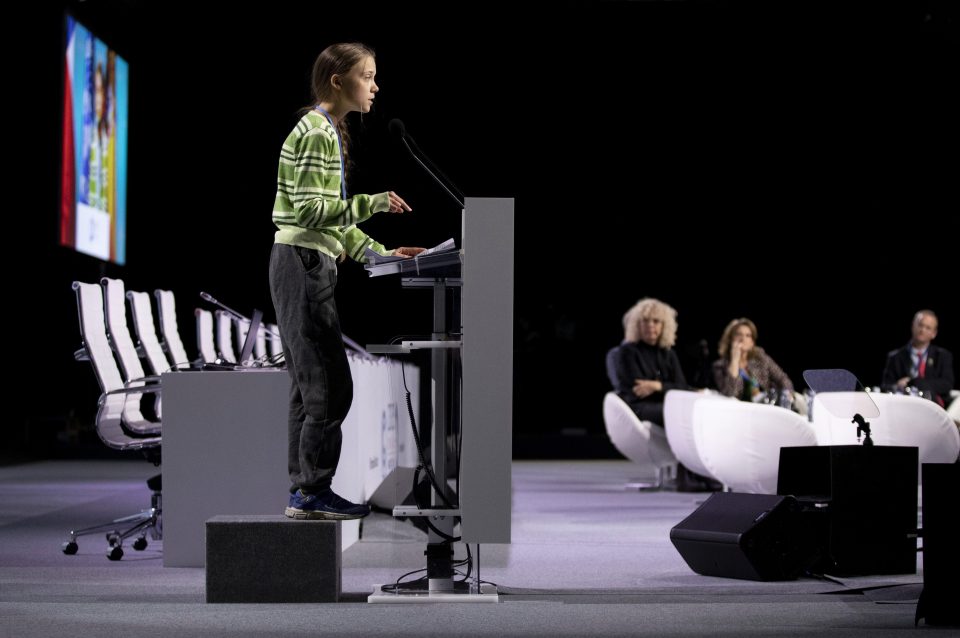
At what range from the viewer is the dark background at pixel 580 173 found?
1166 cm

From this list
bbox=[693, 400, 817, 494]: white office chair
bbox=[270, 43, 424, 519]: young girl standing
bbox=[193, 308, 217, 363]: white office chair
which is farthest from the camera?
bbox=[193, 308, 217, 363]: white office chair

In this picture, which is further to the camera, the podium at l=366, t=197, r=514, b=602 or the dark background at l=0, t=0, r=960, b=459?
the dark background at l=0, t=0, r=960, b=459

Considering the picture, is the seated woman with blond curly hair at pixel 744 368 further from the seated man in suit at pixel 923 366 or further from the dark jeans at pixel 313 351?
the dark jeans at pixel 313 351

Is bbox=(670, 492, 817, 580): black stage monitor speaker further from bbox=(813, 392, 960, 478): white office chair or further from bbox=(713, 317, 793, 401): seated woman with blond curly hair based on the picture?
bbox=(713, 317, 793, 401): seated woman with blond curly hair

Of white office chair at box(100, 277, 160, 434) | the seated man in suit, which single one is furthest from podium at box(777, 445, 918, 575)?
the seated man in suit

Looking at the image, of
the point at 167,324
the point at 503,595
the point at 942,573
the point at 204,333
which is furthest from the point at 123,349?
the point at 942,573

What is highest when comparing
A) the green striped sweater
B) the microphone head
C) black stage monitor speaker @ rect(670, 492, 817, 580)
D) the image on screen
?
the image on screen

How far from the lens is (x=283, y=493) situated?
14.8 ft

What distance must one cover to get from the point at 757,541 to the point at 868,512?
1.44 feet

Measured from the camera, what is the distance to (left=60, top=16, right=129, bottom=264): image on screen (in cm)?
912

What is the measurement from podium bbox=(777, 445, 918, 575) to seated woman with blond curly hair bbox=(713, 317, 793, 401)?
3695 mm

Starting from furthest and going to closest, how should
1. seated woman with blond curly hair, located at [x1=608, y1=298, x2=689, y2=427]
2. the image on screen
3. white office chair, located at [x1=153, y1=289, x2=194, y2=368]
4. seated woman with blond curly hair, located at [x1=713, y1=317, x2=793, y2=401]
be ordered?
the image on screen → seated woman with blond curly hair, located at [x1=608, y1=298, x2=689, y2=427] → seated woman with blond curly hair, located at [x1=713, y1=317, x2=793, y2=401] → white office chair, located at [x1=153, y1=289, x2=194, y2=368]

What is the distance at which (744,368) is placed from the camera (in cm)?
809

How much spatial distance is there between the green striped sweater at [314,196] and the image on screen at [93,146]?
5.98 metres
